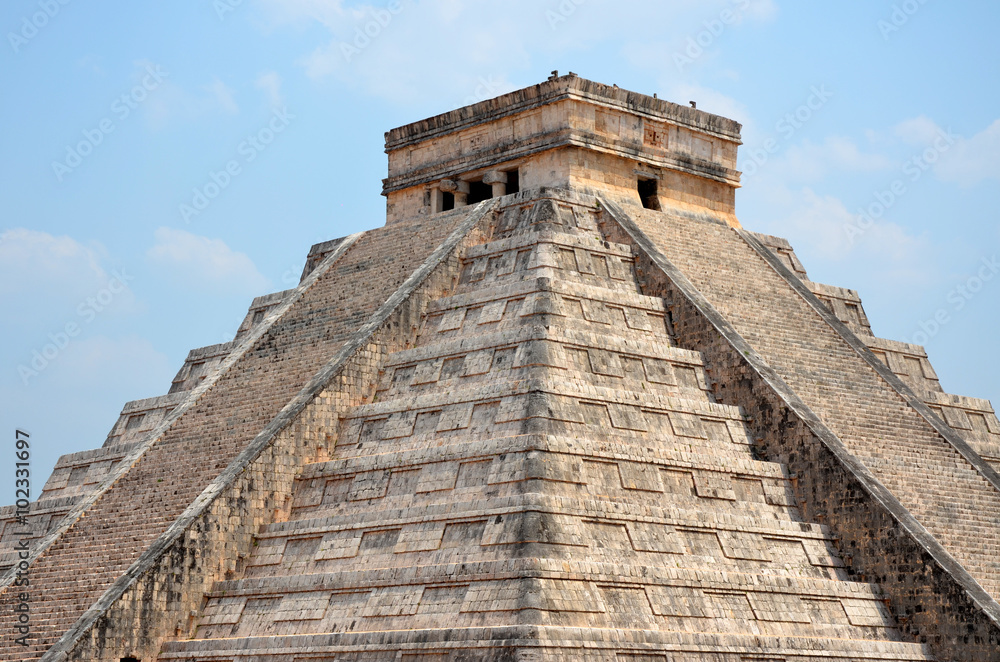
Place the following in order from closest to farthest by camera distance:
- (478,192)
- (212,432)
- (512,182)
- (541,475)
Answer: (541,475)
(212,432)
(512,182)
(478,192)

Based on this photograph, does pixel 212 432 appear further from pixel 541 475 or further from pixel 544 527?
pixel 544 527

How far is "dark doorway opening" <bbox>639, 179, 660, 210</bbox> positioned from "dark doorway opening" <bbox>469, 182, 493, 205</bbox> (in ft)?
8.51

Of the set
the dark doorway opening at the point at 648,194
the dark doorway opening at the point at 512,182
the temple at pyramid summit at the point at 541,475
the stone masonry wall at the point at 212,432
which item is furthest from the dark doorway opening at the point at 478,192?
the dark doorway opening at the point at 648,194

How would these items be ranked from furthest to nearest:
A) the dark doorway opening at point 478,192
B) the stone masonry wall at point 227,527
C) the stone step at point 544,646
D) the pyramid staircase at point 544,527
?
1. the dark doorway opening at point 478,192
2. the stone masonry wall at point 227,527
3. the pyramid staircase at point 544,527
4. the stone step at point 544,646

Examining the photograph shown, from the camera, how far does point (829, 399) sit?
63.6 ft

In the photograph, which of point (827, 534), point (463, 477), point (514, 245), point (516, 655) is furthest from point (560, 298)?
point (516, 655)

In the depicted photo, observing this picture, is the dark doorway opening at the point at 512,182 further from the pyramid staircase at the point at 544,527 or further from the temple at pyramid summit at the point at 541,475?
the pyramid staircase at the point at 544,527

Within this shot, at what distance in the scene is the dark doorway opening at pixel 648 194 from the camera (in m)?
23.3

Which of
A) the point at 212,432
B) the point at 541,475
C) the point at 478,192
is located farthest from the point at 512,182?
the point at 541,475

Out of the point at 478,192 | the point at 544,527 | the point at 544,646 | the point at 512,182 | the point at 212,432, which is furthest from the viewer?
the point at 478,192

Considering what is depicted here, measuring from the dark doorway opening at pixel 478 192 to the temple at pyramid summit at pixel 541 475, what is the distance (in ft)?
3.56

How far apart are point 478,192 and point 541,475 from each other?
983 cm

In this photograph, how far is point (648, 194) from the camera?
77.0ft

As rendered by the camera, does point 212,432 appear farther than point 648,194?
No
